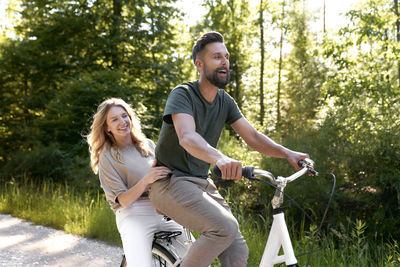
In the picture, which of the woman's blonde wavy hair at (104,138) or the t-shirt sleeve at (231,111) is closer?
the t-shirt sleeve at (231,111)

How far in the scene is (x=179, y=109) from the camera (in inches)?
94.6

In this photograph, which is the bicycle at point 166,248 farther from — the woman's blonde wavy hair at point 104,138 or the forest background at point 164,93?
the forest background at point 164,93

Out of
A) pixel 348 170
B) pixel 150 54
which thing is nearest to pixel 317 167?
pixel 348 170

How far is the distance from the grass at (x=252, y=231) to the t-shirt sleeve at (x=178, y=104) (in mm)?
2266

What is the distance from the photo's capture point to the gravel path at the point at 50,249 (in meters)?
5.19

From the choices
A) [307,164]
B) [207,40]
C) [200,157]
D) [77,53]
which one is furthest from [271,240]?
[77,53]

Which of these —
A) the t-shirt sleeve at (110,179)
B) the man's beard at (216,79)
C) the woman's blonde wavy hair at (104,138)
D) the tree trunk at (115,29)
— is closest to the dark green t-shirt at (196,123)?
the man's beard at (216,79)

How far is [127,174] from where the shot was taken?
322cm

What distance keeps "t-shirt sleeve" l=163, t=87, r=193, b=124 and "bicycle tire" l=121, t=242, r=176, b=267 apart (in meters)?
0.96

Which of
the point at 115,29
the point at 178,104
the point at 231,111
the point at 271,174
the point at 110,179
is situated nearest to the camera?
the point at 271,174

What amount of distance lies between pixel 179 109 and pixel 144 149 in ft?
3.64

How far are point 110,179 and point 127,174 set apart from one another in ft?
0.47

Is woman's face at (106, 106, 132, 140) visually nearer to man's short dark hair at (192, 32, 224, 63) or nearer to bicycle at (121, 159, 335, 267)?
bicycle at (121, 159, 335, 267)

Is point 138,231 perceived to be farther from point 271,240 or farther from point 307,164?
point 307,164
